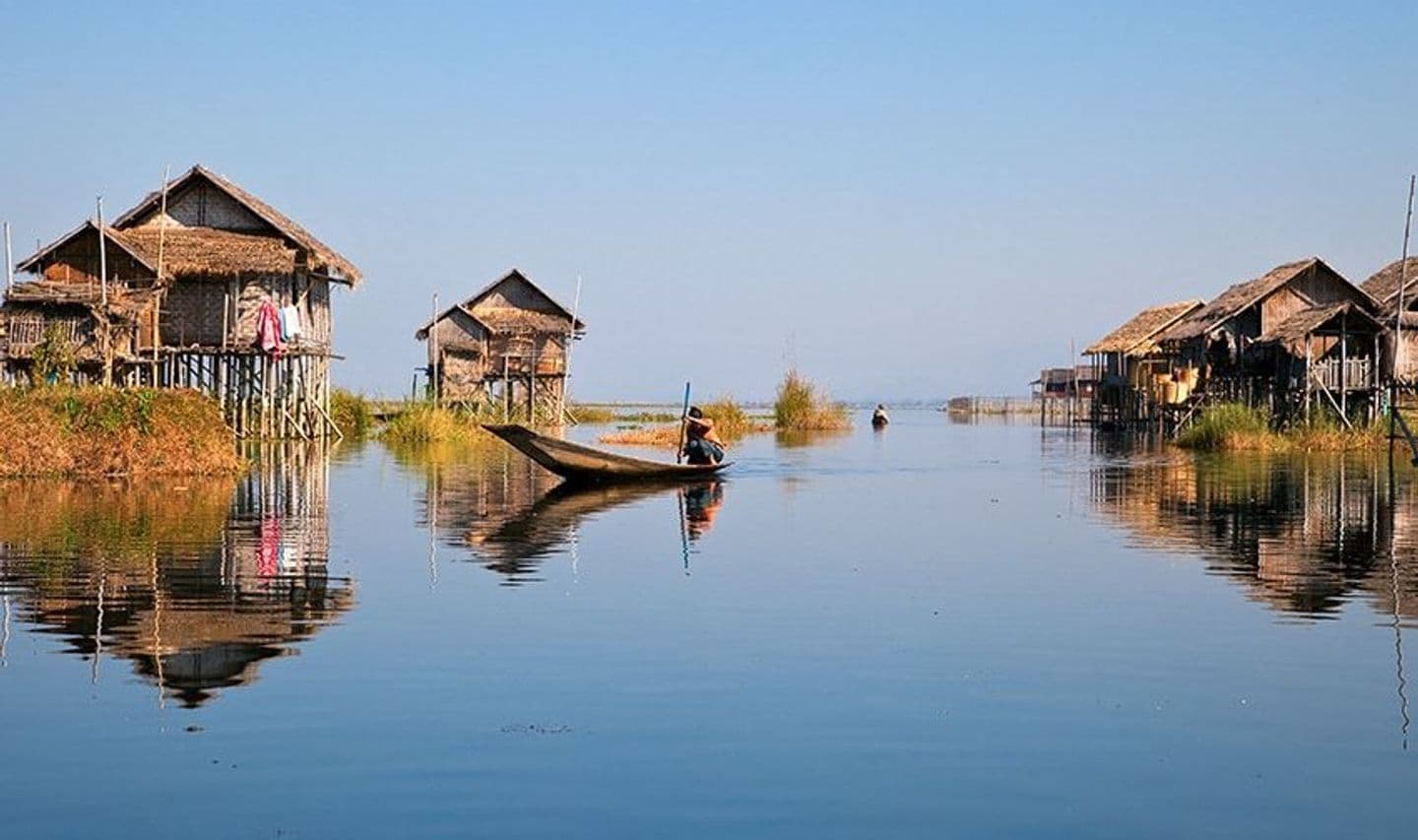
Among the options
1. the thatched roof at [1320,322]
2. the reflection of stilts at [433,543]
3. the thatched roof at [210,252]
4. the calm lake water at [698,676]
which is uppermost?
the thatched roof at [210,252]

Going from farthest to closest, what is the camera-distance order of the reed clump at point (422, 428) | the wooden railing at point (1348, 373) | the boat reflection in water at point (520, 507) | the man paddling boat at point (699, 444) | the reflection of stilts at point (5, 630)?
the wooden railing at point (1348, 373) < the reed clump at point (422, 428) < the man paddling boat at point (699, 444) < the boat reflection in water at point (520, 507) < the reflection of stilts at point (5, 630)

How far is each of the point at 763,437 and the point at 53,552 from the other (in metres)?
38.8

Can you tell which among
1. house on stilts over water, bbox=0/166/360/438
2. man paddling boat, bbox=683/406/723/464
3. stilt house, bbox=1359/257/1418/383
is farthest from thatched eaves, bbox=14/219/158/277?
stilt house, bbox=1359/257/1418/383

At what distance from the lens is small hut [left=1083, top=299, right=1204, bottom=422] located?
60.5 m

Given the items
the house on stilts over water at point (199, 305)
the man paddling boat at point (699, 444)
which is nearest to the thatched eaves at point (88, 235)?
the house on stilts over water at point (199, 305)

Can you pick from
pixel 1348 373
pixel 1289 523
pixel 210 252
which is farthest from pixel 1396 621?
pixel 1348 373

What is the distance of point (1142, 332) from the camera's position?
63.3 meters

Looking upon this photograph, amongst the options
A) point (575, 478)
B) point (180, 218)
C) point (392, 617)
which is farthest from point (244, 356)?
point (392, 617)

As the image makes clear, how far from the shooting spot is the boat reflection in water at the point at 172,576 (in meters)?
10.9

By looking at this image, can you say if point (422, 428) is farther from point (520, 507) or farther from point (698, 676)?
point (698, 676)

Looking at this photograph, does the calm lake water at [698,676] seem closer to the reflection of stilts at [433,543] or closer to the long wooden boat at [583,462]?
the reflection of stilts at [433,543]

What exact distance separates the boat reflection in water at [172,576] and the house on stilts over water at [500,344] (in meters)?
33.6

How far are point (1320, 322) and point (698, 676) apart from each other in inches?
1520

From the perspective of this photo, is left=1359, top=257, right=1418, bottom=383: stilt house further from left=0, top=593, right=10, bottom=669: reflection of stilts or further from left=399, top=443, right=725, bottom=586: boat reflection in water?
left=0, top=593, right=10, bottom=669: reflection of stilts
